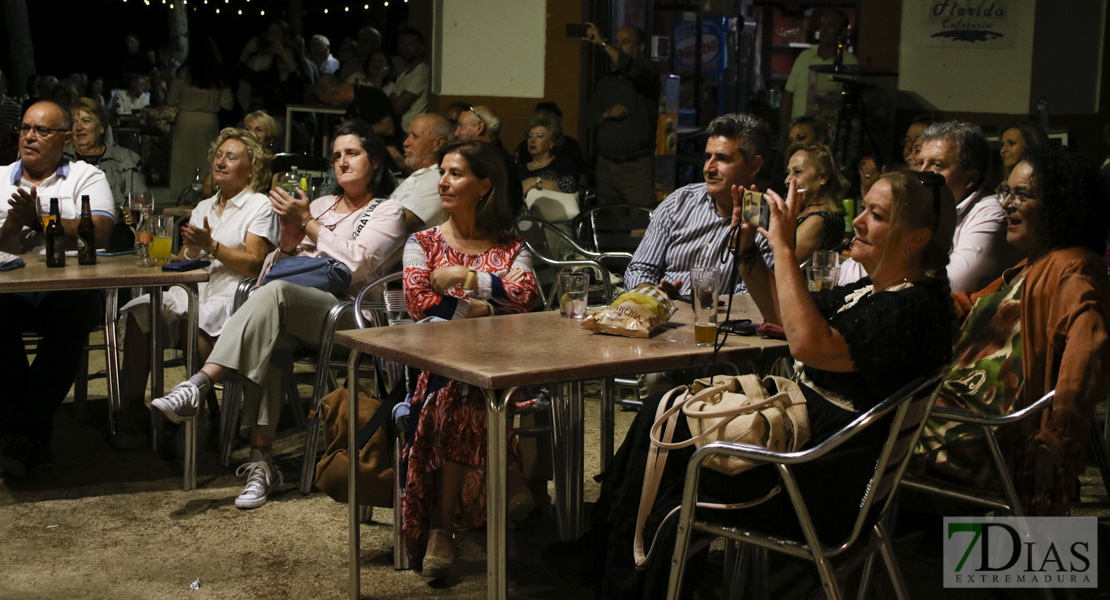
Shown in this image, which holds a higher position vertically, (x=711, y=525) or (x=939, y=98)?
(x=939, y=98)

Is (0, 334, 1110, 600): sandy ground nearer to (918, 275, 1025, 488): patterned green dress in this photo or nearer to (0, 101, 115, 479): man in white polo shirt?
(0, 101, 115, 479): man in white polo shirt

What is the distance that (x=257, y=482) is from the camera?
4.07m

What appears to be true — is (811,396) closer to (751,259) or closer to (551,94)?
(751,259)

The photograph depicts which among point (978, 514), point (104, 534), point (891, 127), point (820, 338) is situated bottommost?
point (104, 534)

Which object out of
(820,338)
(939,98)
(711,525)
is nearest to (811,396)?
(820,338)

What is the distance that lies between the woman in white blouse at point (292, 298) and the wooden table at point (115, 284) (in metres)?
0.22

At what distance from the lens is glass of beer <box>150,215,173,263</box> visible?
4320 mm

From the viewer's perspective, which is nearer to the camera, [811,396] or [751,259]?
[811,396]

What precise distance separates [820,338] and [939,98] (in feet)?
24.4

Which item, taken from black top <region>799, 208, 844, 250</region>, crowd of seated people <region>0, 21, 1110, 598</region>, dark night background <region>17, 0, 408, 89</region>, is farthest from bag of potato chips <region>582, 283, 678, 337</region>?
dark night background <region>17, 0, 408, 89</region>

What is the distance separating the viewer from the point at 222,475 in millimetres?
4348

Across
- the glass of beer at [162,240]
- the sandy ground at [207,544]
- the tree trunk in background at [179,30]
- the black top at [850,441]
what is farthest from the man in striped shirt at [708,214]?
the tree trunk in background at [179,30]

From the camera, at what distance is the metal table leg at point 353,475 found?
303cm

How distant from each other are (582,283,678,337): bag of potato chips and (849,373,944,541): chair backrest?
81cm
